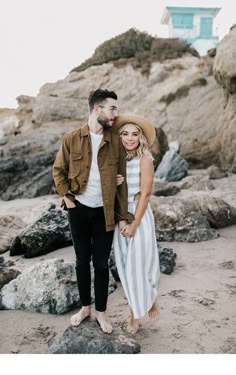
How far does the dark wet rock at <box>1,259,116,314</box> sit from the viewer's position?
355cm

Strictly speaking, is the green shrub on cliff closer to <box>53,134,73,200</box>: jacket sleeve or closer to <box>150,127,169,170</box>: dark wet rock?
<box>150,127,169,170</box>: dark wet rock

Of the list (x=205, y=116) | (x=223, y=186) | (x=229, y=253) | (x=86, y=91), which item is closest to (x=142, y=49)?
(x=86, y=91)

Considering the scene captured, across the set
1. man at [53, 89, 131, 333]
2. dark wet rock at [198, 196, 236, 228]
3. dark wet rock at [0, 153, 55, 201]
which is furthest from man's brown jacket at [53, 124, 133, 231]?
dark wet rock at [0, 153, 55, 201]

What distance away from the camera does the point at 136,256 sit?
3.00m

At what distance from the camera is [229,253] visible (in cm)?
504

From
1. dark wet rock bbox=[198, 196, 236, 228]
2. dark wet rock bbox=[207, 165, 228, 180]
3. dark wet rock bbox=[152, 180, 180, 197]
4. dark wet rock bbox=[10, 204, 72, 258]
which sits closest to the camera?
dark wet rock bbox=[10, 204, 72, 258]

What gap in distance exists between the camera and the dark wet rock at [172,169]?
10.3 m

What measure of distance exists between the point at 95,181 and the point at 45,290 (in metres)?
1.26

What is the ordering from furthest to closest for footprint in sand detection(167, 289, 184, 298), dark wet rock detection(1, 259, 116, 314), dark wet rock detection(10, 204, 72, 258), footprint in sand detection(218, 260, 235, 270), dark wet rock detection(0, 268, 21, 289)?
dark wet rock detection(10, 204, 72, 258) < footprint in sand detection(218, 260, 235, 270) < dark wet rock detection(0, 268, 21, 289) < footprint in sand detection(167, 289, 184, 298) < dark wet rock detection(1, 259, 116, 314)

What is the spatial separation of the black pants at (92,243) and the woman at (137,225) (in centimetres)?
14

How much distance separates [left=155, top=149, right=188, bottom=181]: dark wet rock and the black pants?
7.40 m

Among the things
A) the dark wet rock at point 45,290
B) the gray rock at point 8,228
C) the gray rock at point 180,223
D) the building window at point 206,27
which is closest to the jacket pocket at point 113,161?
the dark wet rock at point 45,290
